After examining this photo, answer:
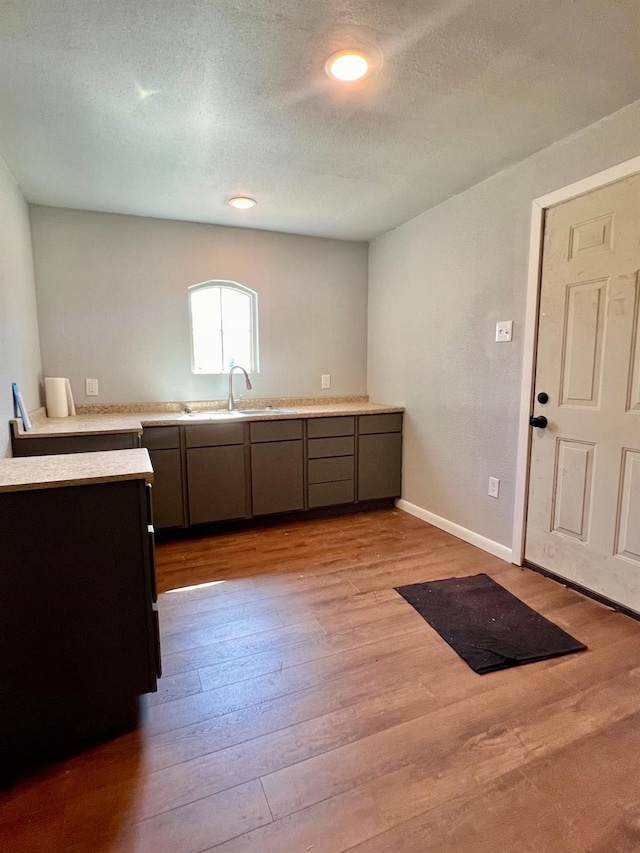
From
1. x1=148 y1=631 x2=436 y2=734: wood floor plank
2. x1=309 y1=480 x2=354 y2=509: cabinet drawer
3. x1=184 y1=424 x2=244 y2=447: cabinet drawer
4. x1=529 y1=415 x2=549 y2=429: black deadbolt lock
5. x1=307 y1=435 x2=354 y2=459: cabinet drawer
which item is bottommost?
x1=148 y1=631 x2=436 y2=734: wood floor plank

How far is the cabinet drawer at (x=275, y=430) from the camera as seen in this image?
313 cm

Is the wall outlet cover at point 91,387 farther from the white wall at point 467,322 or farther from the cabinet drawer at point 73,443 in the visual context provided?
the white wall at point 467,322

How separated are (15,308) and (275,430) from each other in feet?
5.60

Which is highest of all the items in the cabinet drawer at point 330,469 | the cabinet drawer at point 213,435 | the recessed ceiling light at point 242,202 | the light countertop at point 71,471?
the recessed ceiling light at point 242,202

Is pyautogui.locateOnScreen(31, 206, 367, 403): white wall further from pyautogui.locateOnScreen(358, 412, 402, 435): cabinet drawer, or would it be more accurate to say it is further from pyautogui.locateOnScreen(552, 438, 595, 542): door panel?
pyautogui.locateOnScreen(552, 438, 595, 542): door panel

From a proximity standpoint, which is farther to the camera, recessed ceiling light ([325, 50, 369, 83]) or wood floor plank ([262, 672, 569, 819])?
recessed ceiling light ([325, 50, 369, 83])

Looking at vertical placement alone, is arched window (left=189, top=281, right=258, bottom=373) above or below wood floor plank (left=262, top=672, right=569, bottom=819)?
above

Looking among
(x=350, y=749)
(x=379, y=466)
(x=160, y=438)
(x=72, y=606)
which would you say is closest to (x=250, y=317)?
(x=160, y=438)

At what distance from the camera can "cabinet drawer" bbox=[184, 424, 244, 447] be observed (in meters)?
2.95

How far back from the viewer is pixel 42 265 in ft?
9.80

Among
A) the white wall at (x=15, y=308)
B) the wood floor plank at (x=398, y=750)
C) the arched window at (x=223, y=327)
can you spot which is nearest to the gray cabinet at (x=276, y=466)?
the arched window at (x=223, y=327)

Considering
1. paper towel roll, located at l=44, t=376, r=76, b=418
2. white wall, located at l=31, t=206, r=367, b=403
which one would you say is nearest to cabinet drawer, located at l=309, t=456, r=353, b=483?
white wall, located at l=31, t=206, r=367, b=403

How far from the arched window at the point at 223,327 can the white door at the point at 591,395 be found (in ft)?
7.30

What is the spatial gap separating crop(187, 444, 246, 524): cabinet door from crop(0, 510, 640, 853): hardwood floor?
0.91 m
